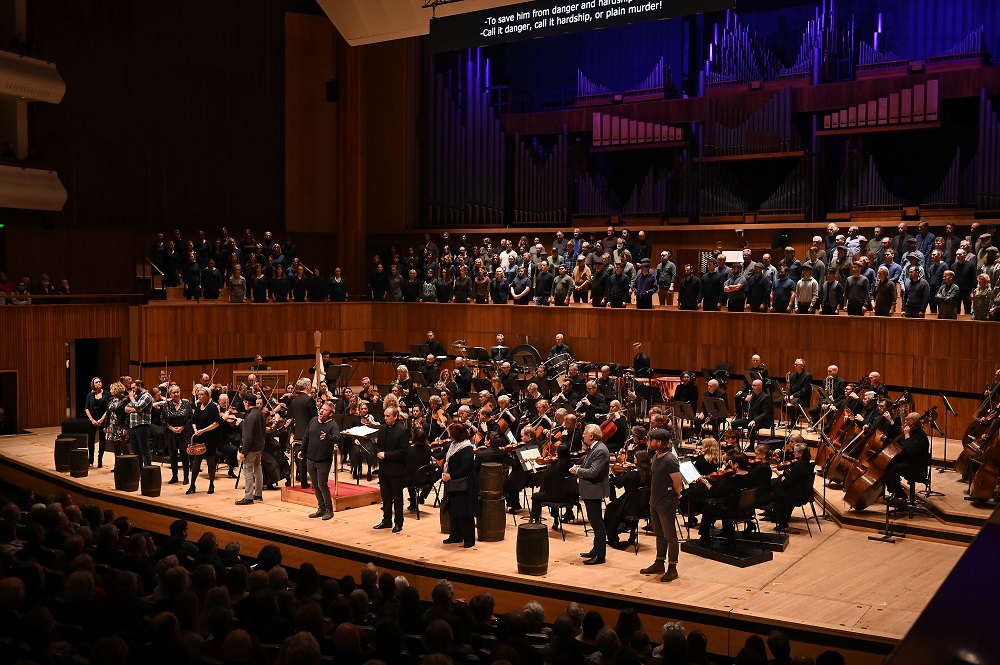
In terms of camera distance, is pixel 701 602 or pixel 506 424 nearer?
pixel 701 602

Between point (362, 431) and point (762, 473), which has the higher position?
point (362, 431)

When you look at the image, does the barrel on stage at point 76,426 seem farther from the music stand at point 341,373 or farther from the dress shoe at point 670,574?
the dress shoe at point 670,574

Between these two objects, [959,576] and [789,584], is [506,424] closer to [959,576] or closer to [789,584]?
[789,584]

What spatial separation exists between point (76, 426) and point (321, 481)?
5.49 metres

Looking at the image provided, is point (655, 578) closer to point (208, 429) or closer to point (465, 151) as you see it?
point (208, 429)

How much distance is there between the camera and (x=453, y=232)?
23.3 meters

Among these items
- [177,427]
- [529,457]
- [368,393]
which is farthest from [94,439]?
[529,457]

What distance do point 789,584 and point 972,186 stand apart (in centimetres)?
1063

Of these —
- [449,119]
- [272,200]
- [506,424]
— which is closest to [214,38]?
[272,200]

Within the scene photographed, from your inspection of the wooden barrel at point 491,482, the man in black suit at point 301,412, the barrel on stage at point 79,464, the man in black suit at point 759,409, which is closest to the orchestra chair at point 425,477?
the wooden barrel at point 491,482

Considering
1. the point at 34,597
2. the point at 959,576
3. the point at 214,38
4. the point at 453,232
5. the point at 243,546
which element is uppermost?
the point at 214,38

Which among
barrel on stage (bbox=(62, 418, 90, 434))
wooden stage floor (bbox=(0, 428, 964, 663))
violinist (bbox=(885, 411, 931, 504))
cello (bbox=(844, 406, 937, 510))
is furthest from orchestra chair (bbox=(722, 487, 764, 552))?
barrel on stage (bbox=(62, 418, 90, 434))

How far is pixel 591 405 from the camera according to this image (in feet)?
44.7

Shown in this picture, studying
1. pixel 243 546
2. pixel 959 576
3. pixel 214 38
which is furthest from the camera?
pixel 214 38
